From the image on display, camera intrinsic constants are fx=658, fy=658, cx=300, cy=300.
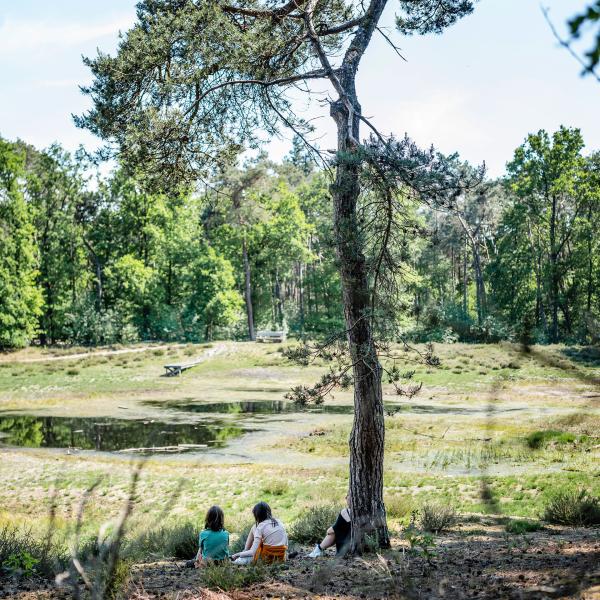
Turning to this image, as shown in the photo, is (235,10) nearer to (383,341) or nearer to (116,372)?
(383,341)

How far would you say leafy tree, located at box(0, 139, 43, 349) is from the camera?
44750 mm

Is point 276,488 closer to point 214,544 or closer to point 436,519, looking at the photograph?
point 436,519

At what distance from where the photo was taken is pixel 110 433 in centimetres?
2158

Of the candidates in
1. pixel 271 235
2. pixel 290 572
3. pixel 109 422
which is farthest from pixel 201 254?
pixel 290 572

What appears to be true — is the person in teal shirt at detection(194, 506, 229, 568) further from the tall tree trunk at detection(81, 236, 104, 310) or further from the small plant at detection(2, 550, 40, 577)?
the tall tree trunk at detection(81, 236, 104, 310)

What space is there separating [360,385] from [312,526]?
10.2 feet

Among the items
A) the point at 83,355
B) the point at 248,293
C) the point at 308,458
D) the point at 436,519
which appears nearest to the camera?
the point at 436,519

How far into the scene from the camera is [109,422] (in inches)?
934

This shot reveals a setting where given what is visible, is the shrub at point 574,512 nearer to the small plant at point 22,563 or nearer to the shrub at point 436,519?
the shrub at point 436,519

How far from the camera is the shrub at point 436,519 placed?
31.6 feet

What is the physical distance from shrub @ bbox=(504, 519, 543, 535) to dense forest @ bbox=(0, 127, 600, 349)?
1336 inches

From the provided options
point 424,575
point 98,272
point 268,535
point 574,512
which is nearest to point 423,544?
point 424,575

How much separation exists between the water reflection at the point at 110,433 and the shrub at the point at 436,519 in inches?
395

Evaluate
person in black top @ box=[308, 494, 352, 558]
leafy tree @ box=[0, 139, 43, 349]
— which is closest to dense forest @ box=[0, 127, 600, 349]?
leafy tree @ box=[0, 139, 43, 349]
